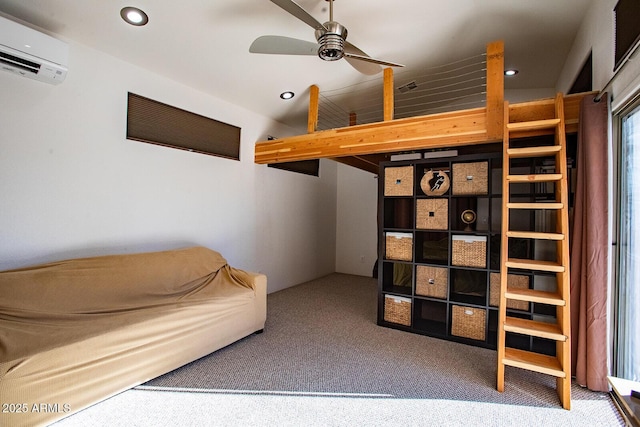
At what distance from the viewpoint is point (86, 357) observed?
5.95 feet

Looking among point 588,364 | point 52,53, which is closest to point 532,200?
point 588,364

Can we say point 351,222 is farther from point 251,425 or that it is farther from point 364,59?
point 251,425

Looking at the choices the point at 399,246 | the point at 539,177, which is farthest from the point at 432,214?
the point at 539,177

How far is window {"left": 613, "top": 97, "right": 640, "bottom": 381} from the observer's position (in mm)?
1917

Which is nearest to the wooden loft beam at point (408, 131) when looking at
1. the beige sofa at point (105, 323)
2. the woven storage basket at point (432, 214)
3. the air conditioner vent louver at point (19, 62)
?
the woven storage basket at point (432, 214)

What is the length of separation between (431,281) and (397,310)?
1.64ft

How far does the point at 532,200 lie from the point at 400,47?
2039mm

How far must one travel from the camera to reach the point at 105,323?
6.66 feet

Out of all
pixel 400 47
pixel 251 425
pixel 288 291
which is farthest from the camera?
pixel 288 291

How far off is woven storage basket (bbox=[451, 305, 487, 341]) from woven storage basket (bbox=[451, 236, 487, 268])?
17.1 inches

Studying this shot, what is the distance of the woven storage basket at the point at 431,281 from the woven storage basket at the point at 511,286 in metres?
0.40

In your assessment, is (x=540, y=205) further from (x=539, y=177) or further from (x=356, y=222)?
(x=356, y=222)

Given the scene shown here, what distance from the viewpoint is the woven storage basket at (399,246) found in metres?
3.21

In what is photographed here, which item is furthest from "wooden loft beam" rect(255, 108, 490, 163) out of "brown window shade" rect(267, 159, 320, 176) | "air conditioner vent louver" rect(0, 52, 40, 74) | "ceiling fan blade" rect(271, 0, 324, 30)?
"air conditioner vent louver" rect(0, 52, 40, 74)
